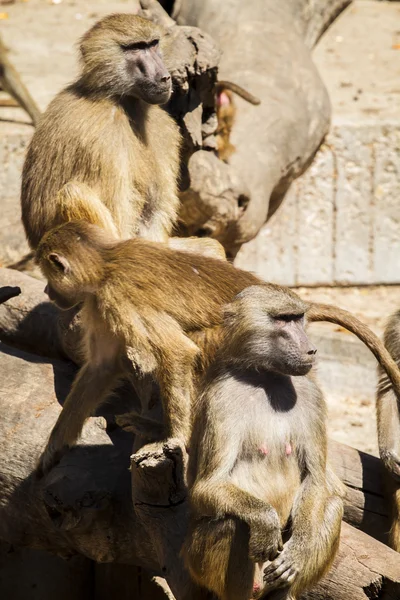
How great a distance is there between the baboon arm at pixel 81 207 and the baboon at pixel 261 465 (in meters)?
1.08

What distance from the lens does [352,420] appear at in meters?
6.38

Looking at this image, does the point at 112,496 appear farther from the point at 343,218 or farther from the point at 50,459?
the point at 343,218

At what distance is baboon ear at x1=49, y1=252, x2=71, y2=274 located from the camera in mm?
3797

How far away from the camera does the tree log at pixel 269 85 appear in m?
6.13

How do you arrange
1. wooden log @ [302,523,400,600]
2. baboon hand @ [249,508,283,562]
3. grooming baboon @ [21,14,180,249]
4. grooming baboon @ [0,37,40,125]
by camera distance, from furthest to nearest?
grooming baboon @ [0,37,40,125]
grooming baboon @ [21,14,180,249]
wooden log @ [302,523,400,600]
baboon hand @ [249,508,283,562]

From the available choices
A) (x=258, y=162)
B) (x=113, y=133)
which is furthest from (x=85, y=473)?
(x=258, y=162)

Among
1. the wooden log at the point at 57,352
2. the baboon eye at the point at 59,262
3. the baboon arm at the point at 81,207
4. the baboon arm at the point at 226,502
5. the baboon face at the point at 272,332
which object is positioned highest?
the baboon face at the point at 272,332

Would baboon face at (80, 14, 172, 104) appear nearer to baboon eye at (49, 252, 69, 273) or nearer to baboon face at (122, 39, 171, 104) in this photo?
baboon face at (122, 39, 171, 104)

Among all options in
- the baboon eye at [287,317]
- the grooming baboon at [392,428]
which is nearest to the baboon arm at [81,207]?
the baboon eye at [287,317]

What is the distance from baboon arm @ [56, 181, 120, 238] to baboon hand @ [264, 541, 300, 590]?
66.9 inches

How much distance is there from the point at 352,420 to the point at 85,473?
114 inches

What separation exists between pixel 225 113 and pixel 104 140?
169 cm

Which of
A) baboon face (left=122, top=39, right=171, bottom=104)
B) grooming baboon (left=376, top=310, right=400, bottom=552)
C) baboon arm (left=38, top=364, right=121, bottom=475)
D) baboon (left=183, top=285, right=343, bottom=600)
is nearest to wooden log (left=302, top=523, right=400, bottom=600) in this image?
baboon (left=183, top=285, right=343, bottom=600)

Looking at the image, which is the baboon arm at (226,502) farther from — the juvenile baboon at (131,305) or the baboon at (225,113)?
the baboon at (225,113)
